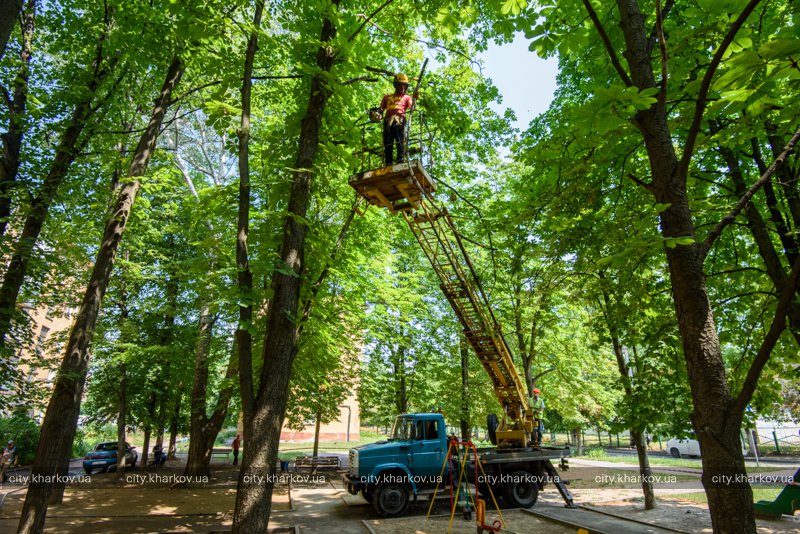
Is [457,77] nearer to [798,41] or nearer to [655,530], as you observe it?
[798,41]

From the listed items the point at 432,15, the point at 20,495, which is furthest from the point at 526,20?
the point at 20,495

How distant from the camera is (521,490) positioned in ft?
39.1

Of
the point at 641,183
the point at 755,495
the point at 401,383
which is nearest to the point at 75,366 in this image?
the point at 641,183

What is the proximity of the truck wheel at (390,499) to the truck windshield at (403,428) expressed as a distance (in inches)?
52.8

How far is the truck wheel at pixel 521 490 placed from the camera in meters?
11.7

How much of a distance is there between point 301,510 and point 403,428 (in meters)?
3.50

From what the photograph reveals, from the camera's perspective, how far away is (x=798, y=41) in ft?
5.93

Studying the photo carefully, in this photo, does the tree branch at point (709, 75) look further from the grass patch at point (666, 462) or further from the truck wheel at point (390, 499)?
the truck wheel at point (390, 499)

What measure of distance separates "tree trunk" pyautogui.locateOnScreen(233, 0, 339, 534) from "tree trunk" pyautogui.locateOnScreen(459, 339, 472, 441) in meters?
13.1

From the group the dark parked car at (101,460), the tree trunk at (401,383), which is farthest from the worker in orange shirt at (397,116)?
the dark parked car at (101,460)

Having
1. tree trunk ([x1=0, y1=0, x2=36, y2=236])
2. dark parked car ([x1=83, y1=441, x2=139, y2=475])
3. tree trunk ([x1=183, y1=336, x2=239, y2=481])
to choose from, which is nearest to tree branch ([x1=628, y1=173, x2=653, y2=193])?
tree trunk ([x1=0, y1=0, x2=36, y2=236])

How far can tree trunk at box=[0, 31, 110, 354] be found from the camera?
360 inches

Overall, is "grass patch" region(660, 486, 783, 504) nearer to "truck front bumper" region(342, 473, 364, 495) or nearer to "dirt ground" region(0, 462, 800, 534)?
"dirt ground" region(0, 462, 800, 534)

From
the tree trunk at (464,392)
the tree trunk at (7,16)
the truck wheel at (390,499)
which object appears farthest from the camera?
the tree trunk at (464,392)
